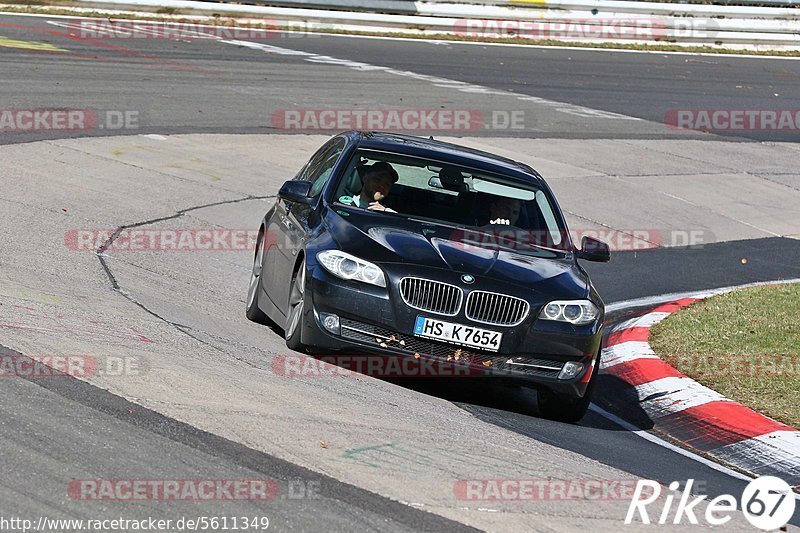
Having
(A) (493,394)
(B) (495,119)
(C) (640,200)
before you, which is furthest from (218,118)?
(A) (493,394)

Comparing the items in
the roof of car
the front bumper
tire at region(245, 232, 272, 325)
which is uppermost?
the roof of car

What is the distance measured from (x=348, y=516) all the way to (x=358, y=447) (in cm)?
95

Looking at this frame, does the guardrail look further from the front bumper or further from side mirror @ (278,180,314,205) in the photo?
the front bumper

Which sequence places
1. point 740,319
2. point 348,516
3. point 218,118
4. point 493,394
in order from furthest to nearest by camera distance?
point 218,118 → point 740,319 → point 493,394 → point 348,516

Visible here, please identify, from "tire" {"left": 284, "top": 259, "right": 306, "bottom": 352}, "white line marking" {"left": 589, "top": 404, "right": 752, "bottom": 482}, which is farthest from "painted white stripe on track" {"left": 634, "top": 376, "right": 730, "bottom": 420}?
"tire" {"left": 284, "top": 259, "right": 306, "bottom": 352}

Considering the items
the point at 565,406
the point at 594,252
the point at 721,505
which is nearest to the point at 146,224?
the point at 594,252

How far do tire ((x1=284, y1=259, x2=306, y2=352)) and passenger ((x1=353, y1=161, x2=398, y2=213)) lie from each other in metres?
0.83

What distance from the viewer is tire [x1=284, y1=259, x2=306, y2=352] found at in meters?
7.84

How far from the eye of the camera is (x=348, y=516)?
5066mm

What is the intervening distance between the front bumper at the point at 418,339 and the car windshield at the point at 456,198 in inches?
39.1

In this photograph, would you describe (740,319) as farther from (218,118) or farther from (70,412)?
(218,118)

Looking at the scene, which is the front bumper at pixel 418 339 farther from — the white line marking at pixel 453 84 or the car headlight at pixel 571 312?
the white line marking at pixel 453 84

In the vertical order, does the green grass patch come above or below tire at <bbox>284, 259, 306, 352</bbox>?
below

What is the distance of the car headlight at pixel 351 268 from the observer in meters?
7.59
